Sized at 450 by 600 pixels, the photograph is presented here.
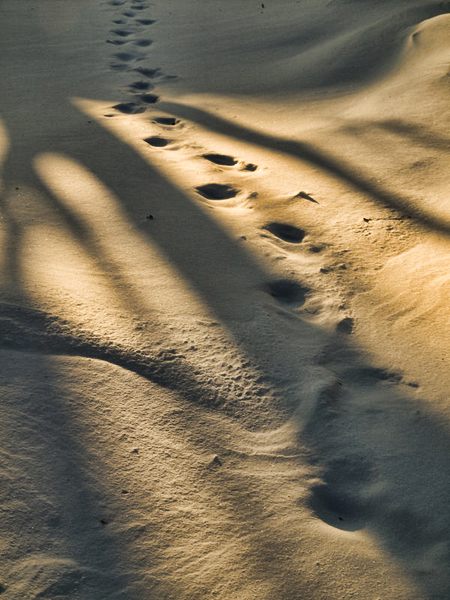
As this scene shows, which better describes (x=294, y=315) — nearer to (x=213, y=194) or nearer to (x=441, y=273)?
(x=441, y=273)

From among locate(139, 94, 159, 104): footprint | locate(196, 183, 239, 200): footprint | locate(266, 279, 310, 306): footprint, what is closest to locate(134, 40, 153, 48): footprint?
locate(139, 94, 159, 104): footprint

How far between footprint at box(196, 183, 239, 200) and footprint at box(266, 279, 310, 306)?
745mm

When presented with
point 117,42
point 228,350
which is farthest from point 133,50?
point 228,350

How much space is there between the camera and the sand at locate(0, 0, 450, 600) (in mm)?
1126

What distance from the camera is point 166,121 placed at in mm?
3521

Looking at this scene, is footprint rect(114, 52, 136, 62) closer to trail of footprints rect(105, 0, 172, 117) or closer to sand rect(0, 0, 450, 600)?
trail of footprints rect(105, 0, 172, 117)

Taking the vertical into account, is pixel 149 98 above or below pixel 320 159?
below

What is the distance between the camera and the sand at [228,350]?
1126mm

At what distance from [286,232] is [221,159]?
0.86m

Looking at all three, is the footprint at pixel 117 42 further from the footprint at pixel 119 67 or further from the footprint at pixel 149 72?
the footprint at pixel 149 72

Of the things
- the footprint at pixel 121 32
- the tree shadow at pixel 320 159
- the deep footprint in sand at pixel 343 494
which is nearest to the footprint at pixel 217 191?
the tree shadow at pixel 320 159

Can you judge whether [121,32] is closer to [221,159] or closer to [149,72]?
[149,72]

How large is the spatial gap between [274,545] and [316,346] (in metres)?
0.69

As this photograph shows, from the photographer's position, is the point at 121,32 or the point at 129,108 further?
the point at 121,32
